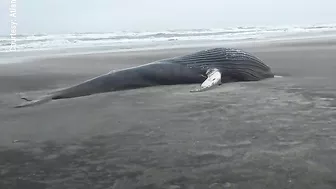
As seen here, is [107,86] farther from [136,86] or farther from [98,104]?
[98,104]

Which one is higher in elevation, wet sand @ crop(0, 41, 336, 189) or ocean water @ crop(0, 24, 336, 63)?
ocean water @ crop(0, 24, 336, 63)

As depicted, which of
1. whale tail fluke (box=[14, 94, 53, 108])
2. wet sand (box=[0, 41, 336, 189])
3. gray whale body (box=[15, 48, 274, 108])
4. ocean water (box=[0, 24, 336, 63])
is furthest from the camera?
ocean water (box=[0, 24, 336, 63])

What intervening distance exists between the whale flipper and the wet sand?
0.32 meters

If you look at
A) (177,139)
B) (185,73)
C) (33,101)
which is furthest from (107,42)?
(177,139)

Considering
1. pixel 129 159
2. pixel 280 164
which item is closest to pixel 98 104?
pixel 129 159

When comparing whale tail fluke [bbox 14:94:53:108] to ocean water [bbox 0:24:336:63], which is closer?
whale tail fluke [bbox 14:94:53:108]

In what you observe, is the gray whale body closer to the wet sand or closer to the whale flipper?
the whale flipper

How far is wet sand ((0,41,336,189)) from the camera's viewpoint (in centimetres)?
272

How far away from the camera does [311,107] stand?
458cm

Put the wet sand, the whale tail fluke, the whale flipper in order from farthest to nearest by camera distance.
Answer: the whale flipper
the whale tail fluke
the wet sand

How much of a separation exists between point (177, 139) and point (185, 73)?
3.62m

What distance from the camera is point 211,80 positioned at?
6.56 m

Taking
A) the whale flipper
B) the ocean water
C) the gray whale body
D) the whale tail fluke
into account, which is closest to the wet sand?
the whale tail fluke

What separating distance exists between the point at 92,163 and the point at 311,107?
2.71 metres
